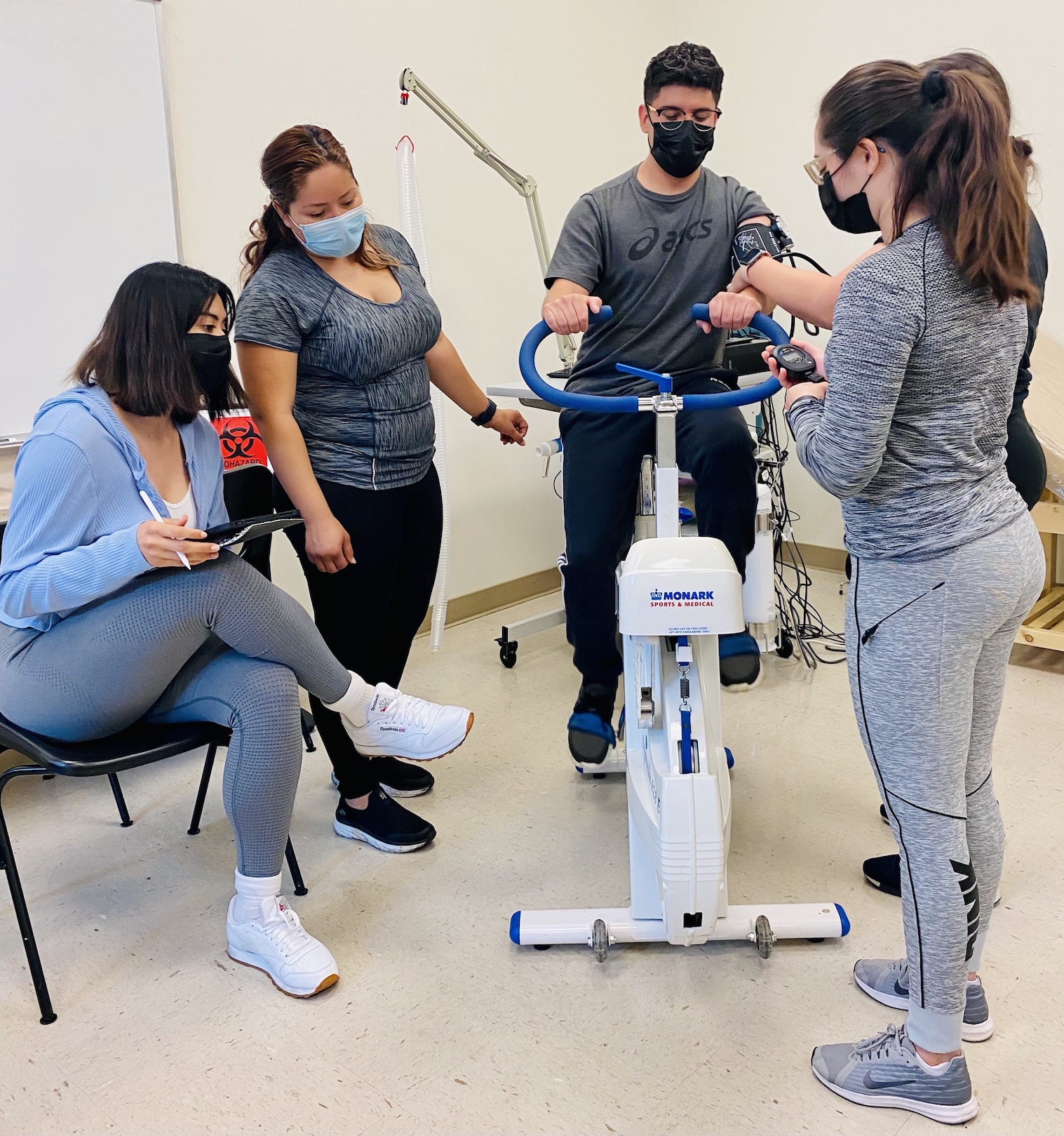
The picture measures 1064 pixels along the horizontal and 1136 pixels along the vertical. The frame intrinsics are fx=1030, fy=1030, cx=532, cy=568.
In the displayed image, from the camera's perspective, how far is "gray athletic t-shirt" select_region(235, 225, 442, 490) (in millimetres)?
1845

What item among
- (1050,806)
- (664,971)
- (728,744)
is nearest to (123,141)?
(728,744)

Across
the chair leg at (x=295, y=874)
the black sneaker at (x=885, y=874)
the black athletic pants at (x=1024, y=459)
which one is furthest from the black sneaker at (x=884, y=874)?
the chair leg at (x=295, y=874)

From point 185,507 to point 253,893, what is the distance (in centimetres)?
68

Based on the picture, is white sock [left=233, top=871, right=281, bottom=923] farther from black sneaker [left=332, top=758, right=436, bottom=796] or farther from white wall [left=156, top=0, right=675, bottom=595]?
white wall [left=156, top=0, right=675, bottom=595]

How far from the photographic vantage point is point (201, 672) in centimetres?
177

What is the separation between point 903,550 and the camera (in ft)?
4.06

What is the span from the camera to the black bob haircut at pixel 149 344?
1.69m

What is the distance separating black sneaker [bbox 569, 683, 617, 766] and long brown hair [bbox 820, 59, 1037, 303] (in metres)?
1.31

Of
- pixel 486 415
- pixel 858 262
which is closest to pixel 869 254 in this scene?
pixel 858 262

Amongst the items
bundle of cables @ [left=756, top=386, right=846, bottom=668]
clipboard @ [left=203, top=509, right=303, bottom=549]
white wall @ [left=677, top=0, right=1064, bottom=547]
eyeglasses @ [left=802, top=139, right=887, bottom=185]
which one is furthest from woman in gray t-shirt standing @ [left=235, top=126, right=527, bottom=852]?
white wall @ [left=677, top=0, right=1064, bottom=547]

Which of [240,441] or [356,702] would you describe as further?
[240,441]

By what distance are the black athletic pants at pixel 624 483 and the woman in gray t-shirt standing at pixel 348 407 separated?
0.30 meters

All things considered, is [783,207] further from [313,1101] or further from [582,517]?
[313,1101]

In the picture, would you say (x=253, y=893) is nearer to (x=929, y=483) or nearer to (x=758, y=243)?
(x=929, y=483)
